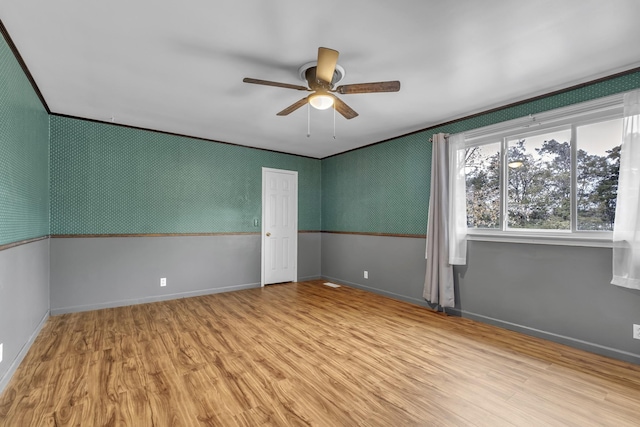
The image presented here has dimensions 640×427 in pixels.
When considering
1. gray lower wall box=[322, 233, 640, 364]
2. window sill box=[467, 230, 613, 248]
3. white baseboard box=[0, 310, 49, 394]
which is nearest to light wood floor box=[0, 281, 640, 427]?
white baseboard box=[0, 310, 49, 394]

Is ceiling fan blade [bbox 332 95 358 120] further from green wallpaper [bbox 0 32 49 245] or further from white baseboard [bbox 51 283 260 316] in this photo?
white baseboard [bbox 51 283 260 316]

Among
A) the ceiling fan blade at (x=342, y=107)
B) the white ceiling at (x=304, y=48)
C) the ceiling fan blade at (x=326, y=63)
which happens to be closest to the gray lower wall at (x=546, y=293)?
the white ceiling at (x=304, y=48)

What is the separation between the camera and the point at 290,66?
2.54 m

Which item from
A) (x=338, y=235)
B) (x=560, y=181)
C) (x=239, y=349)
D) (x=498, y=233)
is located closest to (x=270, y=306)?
(x=239, y=349)

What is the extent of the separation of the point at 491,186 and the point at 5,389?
4.80m

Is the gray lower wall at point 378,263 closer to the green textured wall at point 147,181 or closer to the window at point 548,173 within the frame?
the window at point 548,173

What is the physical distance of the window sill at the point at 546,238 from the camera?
2762 millimetres

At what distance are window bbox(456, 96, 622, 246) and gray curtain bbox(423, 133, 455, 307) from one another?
0.28m

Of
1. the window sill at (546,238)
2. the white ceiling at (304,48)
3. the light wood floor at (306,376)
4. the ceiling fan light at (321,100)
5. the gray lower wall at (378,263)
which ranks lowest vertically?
the light wood floor at (306,376)

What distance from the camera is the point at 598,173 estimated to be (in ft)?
9.37

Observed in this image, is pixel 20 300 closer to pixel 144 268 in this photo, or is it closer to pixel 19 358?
pixel 19 358

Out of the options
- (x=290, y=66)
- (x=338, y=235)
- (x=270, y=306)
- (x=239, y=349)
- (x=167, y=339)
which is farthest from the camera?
(x=338, y=235)

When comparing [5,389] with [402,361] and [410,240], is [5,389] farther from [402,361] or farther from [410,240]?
[410,240]

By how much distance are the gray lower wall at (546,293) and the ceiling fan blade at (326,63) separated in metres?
2.69
